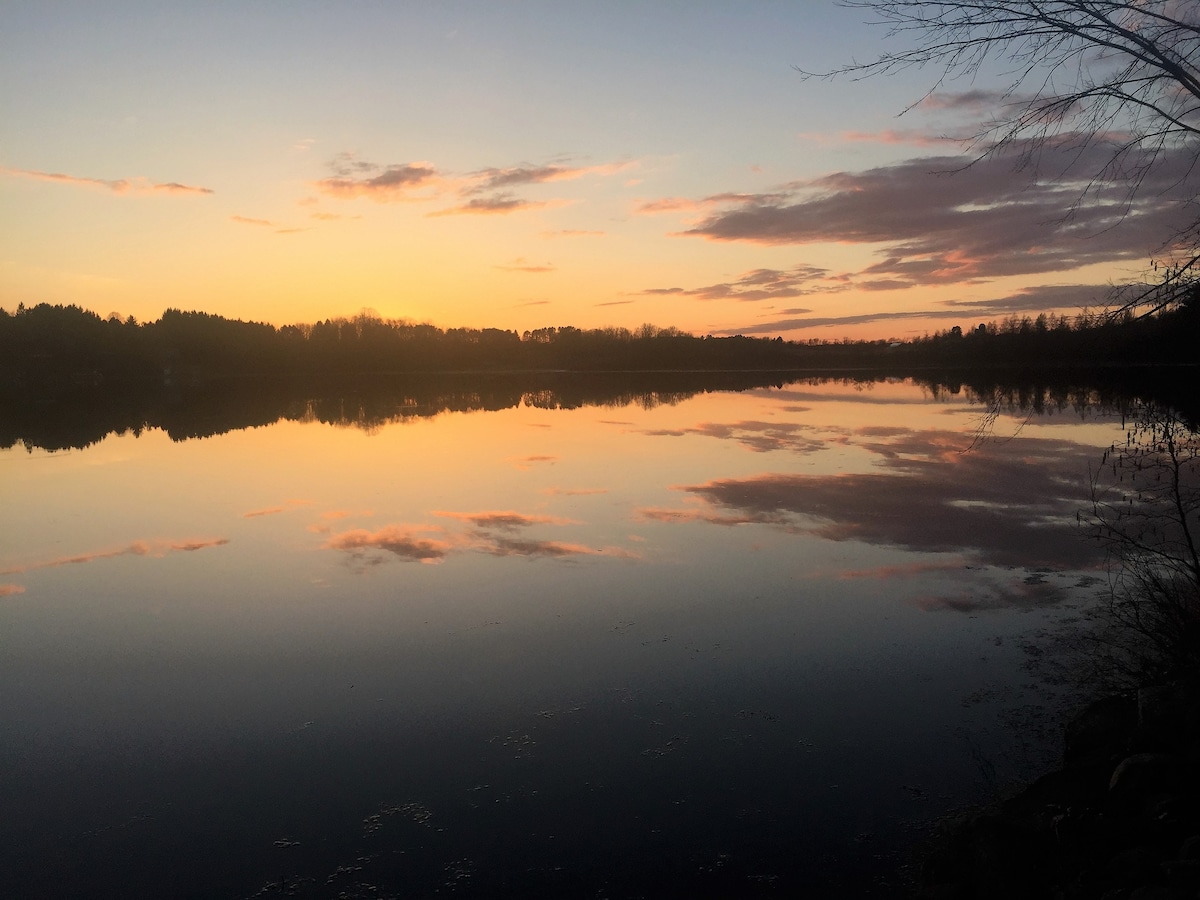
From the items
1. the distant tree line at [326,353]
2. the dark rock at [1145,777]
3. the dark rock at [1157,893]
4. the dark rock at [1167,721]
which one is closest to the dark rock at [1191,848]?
the dark rock at [1157,893]

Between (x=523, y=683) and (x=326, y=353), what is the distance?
125719 millimetres

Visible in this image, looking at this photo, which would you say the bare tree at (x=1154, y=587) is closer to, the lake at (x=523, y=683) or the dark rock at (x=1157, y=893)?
the lake at (x=523, y=683)

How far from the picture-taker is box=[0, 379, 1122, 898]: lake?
505cm

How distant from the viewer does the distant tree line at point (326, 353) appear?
8794 cm

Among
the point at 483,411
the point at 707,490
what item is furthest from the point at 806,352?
the point at 707,490

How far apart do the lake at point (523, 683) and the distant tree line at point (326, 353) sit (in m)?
57.1

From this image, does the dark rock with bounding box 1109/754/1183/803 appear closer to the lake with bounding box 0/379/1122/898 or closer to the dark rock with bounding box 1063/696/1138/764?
the dark rock with bounding box 1063/696/1138/764

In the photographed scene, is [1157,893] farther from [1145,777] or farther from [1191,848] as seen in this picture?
[1145,777]

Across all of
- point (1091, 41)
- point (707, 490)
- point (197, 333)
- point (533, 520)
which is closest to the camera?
point (1091, 41)

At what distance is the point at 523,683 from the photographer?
7.45 m

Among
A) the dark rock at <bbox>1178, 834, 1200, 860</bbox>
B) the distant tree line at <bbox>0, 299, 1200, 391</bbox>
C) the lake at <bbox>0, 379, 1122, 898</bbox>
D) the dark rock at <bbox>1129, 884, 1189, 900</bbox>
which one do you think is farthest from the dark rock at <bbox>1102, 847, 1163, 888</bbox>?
the distant tree line at <bbox>0, 299, 1200, 391</bbox>

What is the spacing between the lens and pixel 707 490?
17.4 metres

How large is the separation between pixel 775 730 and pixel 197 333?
416ft

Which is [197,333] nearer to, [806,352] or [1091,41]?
[806,352]
